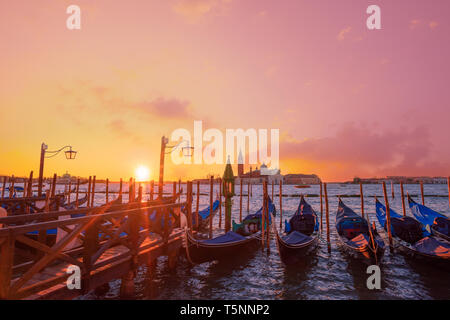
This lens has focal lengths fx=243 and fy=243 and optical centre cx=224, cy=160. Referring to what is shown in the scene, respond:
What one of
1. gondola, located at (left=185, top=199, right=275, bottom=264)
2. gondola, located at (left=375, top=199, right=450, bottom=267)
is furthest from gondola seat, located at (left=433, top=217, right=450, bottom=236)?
gondola, located at (left=185, top=199, right=275, bottom=264)

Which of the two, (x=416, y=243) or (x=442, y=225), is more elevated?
(x=442, y=225)

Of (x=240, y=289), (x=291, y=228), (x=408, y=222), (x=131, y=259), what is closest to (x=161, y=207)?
(x=131, y=259)

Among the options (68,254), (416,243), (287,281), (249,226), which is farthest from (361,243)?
(68,254)

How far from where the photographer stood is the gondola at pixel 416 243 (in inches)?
287

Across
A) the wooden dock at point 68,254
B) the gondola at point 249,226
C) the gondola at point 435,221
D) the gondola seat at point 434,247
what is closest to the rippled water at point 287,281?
the gondola seat at point 434,247

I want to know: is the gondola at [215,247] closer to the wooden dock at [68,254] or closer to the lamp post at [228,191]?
the wooden dock at [68,254]

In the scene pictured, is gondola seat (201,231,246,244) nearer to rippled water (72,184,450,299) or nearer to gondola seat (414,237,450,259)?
rippled water (72,184,450,299)

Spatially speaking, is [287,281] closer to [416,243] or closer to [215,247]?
[215,247]

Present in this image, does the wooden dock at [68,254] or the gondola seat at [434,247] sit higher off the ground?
the wooden dock at [68,254]

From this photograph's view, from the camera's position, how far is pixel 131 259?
5.20 metres

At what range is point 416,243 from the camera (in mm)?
8273

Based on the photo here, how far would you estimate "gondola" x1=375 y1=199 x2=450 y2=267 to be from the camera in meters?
7.30

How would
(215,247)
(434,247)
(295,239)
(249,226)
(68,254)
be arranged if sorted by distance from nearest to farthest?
(68,254), (434,247), (215,247), (295,239), (249,226)
